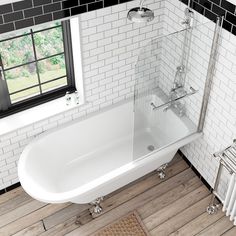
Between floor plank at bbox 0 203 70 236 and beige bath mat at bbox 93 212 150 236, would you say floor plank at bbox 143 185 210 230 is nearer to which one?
beige bath mat at bbox 93 212 150 236

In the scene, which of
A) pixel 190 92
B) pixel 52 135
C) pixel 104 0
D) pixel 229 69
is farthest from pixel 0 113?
pixel 229 69

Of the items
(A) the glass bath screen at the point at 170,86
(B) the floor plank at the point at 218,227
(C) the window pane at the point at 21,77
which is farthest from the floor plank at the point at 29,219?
(B) the floor plank at the point at 218,227

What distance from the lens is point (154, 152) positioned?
11.7 ft

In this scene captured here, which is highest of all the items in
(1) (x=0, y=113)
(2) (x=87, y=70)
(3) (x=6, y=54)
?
(3) (x=6, y=54)

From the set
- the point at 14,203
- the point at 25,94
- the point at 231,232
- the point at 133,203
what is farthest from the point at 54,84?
the point at 231,232

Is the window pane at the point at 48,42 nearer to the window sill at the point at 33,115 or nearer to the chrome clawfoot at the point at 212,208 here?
the window sill at the point at 33,115

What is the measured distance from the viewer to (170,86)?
3605 millimetres

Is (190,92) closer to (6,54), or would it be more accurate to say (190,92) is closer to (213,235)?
(213,235)

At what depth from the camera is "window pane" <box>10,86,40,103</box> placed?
365 cm

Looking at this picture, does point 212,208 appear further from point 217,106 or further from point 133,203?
point 217,106

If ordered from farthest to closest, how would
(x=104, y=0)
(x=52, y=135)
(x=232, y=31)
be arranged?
1. (x=52, y=135)
2. (x=104, y=0)
3. (x=232, y=31)

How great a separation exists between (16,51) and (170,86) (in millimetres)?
1391

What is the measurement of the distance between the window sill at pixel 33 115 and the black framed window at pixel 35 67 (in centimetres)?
5

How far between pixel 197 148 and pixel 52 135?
1.41m
